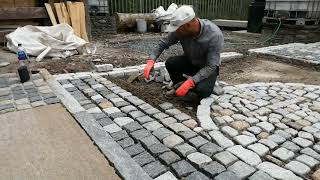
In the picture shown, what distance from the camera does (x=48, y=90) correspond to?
4.43 metres

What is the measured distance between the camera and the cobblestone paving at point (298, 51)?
6.50m

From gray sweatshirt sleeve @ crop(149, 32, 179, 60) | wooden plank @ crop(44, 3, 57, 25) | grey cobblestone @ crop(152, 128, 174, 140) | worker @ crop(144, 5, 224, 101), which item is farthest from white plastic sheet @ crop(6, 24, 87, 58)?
grey cobblestone @ crop(152, 128, 174, 140)

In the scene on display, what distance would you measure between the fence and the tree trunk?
0.52 metres

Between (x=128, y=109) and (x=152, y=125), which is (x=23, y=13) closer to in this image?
(x=128, y=109)

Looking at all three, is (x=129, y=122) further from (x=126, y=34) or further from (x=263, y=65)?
(x=126, y=34)

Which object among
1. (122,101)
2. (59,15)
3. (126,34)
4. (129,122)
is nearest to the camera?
(129,122)

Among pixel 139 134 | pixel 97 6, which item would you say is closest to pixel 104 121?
pixel 139 134

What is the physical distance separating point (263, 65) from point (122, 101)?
3.70 m

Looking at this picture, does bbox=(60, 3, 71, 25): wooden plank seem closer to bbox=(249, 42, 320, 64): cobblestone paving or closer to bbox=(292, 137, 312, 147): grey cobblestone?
bbox=(249, 42, 320, 64): cobblestone paving

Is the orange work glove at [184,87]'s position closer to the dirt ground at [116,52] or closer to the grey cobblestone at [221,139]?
the grey cobblestone at [221,139]

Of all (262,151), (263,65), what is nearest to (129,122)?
(262,151)

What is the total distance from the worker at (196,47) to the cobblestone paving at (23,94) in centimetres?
151

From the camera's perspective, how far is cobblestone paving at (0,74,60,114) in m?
3.91

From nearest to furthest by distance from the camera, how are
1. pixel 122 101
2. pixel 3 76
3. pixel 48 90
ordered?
pixel 122 101
pixel 48 90
pixel 3 76
